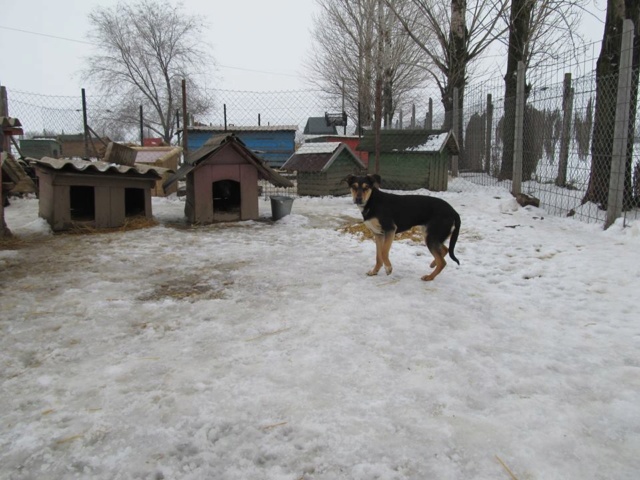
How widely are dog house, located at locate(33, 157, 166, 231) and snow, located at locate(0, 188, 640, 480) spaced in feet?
4.94

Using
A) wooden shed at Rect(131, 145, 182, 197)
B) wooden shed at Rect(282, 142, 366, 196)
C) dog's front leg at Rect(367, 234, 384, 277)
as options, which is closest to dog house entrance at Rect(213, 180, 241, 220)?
wooden shed at Rect(282, 142, 366, 196)

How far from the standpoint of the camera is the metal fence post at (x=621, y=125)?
5.45 metres

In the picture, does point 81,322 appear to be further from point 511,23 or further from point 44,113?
point 44,113

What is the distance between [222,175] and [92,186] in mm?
1826

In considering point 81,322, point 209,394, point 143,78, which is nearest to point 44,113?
point 81,322

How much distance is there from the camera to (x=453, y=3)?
14234 millimetres

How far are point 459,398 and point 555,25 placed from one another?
15.0 meters

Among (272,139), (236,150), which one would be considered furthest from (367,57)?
(236,150)

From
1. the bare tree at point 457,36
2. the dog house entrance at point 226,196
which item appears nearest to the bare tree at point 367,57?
the bare tree at point 457,36

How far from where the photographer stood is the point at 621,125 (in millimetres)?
5586

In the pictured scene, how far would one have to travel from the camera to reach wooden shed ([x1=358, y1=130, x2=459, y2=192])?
1030 cm

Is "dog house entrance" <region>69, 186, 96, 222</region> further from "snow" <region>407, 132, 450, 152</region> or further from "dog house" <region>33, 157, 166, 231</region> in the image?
"snow" <region>407, 132, 450, 152</region>

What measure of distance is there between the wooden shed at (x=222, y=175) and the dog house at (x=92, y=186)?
1.85 ft

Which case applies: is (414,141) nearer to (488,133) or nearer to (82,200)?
(488,133)
